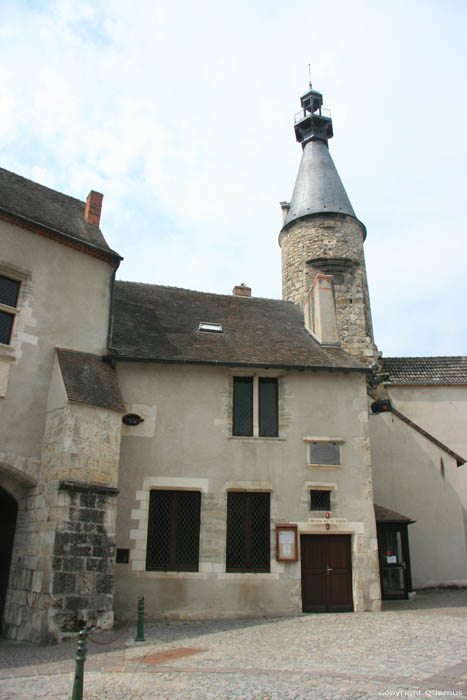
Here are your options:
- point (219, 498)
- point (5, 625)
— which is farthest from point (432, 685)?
point (5, 625)

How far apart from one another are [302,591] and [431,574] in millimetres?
6479

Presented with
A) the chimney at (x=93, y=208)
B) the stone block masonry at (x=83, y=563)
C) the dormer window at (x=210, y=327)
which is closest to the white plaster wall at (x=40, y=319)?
the stone block masonry at (x=83, y=563)

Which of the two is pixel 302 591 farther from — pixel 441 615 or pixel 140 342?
pixel 140 342

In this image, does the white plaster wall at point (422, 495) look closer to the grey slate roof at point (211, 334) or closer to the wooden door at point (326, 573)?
the grey slate roof at point (211, 334)

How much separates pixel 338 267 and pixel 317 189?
454 cm

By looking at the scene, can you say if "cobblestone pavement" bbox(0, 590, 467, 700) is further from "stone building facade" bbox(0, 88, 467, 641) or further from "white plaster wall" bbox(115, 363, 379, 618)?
"stone building facade" bbox(0, 88, 467, 641)

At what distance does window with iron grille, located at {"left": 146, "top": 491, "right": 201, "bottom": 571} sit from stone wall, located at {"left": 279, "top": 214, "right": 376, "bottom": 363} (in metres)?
11.1

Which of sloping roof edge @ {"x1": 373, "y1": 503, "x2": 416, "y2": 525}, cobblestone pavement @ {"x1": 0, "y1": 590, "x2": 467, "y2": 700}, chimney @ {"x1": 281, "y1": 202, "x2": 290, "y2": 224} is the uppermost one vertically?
chimney @ {"x1": 281, "y1": 202, "x2": 290, "y2": 224}

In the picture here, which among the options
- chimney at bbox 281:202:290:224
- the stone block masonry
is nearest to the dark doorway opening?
the stone block masonry

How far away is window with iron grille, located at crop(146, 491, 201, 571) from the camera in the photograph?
440 inches

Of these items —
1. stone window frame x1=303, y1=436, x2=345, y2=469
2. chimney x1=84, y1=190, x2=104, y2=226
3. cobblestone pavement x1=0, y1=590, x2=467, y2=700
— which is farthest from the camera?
chimney x1=84, y1=190, x2=104, y2=226

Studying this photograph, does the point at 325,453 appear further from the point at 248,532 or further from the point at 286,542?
the point at 248,532

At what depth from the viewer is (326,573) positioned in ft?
38.4

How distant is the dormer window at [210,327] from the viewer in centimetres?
1408
